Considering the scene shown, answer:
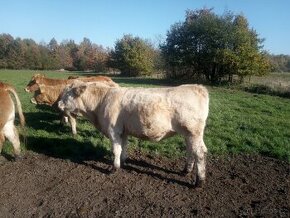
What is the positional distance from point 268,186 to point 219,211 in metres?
1.50

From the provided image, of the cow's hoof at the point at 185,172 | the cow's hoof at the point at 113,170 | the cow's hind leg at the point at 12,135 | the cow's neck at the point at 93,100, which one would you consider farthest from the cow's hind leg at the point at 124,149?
the cow's hind leg at the point at 12,135

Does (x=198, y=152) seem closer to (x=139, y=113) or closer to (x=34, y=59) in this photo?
(x=139, y=113)

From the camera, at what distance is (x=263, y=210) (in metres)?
5.58

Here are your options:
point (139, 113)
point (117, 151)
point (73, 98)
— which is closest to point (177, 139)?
point (117, 151)

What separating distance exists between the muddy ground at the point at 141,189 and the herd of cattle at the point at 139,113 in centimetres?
41

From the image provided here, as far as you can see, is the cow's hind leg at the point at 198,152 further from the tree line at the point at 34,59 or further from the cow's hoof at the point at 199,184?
the tree line at the point at 34,59

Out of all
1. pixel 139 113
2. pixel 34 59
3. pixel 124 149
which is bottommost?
pixel 34 59

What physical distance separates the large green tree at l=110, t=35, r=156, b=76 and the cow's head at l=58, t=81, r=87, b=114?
52.5 metres

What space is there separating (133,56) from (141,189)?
57.4 meters

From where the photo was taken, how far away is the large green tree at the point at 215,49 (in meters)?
31.5

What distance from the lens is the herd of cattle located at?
6.32 metres

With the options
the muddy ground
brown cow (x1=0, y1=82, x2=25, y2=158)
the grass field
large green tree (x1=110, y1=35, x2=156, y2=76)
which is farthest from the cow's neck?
large green tree (x1=110, y1=35, x2=156, y2=76)

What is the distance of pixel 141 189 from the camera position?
641 centimetres

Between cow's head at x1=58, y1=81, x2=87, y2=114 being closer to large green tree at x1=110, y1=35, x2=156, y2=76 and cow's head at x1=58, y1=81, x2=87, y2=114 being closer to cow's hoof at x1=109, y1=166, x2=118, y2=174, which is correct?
cow's hoof at x1=109, y1=166, x2=118, y2=174
